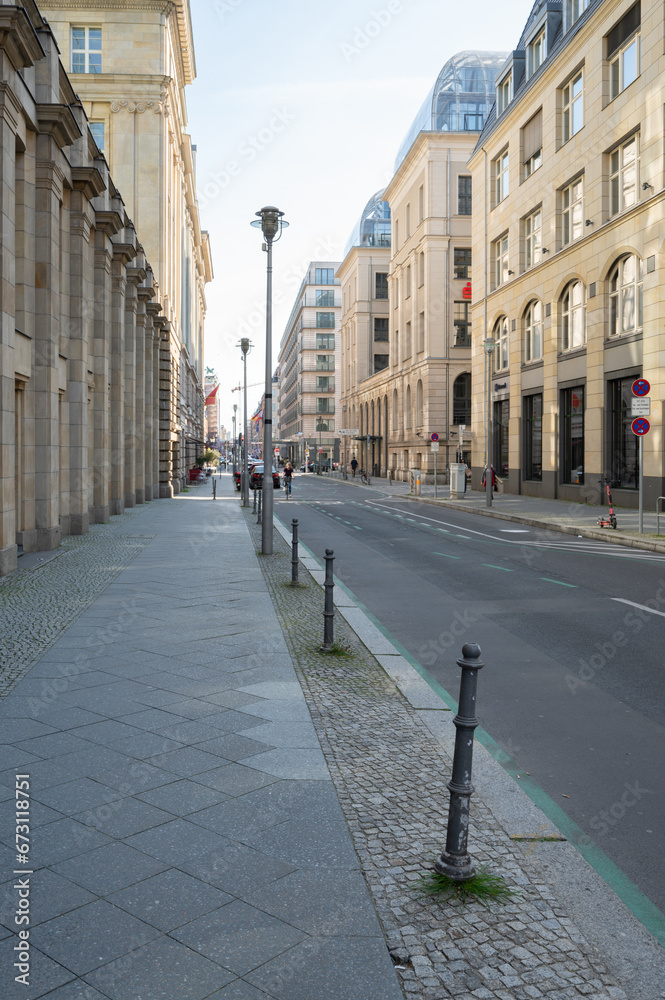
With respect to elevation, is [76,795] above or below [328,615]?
below

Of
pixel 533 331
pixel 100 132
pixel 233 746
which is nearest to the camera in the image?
pixel 233 746

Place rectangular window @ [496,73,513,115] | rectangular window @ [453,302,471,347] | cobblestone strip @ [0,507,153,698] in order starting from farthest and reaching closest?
rectangular window @ [453,302,471,347]
rectangular window @ [496,73,513,115]
cobblestone strip @ [0,507,153,698]

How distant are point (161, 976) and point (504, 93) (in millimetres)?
44746

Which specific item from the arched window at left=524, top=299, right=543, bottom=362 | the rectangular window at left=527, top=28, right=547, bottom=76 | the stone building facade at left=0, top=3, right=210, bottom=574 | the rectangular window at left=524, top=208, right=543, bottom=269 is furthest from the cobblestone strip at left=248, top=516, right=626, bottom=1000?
the rectangular window at left=527, top=28, right=547, bottom=76

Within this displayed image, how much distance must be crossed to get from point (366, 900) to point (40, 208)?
16284 mm

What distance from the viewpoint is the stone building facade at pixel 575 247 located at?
25.2 metres

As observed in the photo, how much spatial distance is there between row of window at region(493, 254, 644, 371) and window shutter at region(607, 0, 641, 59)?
7212mm

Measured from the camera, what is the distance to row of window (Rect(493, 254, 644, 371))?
26.8m

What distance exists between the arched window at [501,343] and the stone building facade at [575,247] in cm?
13

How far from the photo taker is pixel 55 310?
54.2 feet

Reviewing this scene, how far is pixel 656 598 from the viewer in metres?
11.2

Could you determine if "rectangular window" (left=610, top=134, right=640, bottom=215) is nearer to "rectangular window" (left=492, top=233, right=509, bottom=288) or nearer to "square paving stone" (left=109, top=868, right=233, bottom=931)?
"rectangular window" (left=492, top=233, right=509, bottom=288)

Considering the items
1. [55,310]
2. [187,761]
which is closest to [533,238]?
[55,310]

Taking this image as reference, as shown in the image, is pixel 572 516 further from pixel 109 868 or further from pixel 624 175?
pixel 109 868
